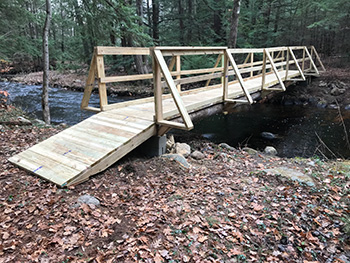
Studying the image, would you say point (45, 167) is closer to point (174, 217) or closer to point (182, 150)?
point (174, 217)

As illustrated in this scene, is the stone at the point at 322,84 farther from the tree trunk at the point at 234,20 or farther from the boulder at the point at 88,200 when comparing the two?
the boulder at the point at 88,200

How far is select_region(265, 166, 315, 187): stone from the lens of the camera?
4354mm

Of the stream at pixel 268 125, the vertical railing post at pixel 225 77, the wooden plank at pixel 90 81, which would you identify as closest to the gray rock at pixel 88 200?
the wooden plank at pixel 90 81

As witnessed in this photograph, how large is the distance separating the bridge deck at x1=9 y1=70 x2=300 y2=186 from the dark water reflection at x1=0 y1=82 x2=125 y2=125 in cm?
423

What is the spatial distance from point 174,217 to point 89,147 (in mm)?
1992

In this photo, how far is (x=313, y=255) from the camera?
9.41 ft

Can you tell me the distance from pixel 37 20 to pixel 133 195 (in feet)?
27.3

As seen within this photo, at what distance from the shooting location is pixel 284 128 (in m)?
10.4

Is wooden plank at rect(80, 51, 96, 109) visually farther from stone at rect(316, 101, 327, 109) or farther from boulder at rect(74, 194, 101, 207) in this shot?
stone at rect(316, 101, 327, 109)

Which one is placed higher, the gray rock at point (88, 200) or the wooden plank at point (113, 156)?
the wooden plank at point (113, 156)

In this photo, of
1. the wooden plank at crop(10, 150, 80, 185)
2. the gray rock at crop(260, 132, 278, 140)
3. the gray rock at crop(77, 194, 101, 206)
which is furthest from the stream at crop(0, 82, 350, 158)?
the gray rock at crop(77, 194, 101, 206)

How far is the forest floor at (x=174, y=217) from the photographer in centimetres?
274

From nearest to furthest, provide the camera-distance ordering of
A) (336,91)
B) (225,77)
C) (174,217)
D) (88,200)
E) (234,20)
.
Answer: (174,217)
(88,200)
(225,77)
(234,20)
(336,91)

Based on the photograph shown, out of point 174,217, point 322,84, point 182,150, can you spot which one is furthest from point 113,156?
point 322,84
